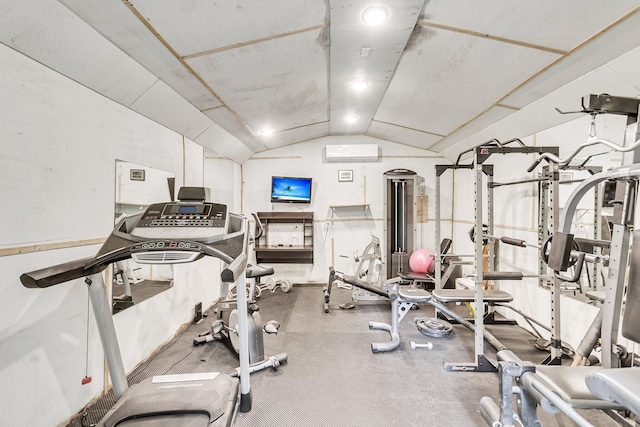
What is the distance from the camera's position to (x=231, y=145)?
4.05 meters

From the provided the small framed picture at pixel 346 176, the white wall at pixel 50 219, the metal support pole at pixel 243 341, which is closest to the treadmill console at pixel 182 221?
the metal support pole at pixel 243 341

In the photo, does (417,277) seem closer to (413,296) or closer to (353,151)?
(413,296)

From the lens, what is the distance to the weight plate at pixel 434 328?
2961 millimetres

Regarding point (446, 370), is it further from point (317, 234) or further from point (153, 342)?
point (317, 234)

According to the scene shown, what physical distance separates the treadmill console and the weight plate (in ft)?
8.33

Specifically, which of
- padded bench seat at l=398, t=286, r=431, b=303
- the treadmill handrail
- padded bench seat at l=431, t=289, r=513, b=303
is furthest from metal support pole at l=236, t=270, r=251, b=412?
padded bench seat at l=431, t=289, r=513, b=303

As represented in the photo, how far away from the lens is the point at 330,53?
2.19 meters

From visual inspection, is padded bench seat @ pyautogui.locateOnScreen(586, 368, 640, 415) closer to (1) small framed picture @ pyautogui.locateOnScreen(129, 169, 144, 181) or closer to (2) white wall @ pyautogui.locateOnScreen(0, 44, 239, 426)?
(2) white wall @ pyautogui.locateOnScreen(0, 44, 239, 426)

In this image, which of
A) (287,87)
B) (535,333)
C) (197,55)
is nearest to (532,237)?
(535,333)

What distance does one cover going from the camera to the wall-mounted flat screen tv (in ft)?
16.1

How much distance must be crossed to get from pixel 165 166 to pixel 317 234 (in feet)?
9.43

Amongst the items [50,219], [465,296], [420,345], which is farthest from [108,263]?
[465,296]

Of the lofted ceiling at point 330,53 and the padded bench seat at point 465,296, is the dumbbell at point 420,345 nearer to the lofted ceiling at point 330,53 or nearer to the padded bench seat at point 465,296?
the padded bench seat at point 465,296

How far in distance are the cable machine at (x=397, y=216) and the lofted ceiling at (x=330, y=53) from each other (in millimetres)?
1843
